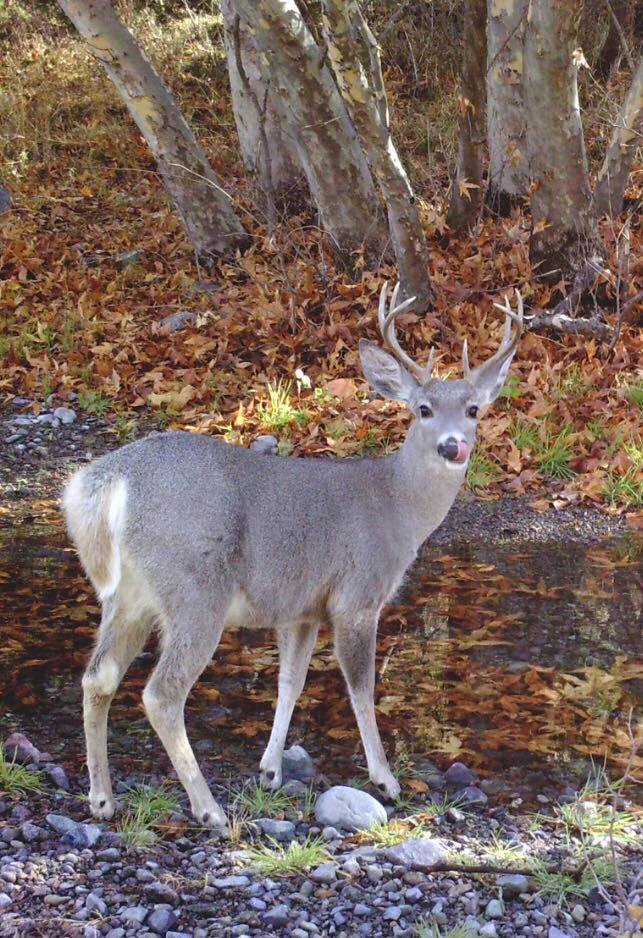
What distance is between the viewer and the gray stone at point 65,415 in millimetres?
10112

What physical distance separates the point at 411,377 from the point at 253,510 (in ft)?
3.91

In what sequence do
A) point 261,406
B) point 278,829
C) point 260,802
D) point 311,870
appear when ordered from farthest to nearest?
point 261,406, point 260,802, point 278,829, point 311,870

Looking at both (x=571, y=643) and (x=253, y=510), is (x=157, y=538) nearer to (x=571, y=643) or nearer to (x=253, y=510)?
(x=253, y=510)

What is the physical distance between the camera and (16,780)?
189 inches

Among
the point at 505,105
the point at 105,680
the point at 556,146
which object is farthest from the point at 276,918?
the point at 505,105

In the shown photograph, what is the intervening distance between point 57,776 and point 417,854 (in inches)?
60.5

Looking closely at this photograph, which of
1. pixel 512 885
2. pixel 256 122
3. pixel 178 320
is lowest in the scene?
pixel 512 885

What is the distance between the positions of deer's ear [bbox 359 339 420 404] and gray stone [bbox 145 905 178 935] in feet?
8.77

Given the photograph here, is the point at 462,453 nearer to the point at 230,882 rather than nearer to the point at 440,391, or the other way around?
the point at 440,391

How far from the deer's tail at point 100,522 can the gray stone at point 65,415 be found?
5.40 metres

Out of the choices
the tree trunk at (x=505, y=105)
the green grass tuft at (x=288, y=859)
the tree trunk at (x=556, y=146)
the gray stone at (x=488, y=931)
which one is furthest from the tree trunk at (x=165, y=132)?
the gray stone at (x=488, y=931)

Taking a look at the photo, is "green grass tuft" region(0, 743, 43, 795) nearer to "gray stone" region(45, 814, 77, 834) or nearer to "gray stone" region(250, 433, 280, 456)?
"gray stone" region(45, 814, 77, 834)

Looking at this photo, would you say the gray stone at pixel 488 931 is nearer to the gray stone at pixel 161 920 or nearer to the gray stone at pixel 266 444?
the gray stone at pixel 161 920

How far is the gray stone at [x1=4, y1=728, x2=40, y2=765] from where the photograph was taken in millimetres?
5078
